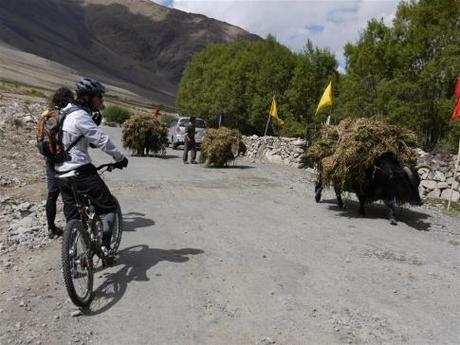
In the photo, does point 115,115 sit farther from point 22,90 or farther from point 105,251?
point 105,251

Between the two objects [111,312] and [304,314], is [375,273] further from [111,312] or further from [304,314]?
[111,312]

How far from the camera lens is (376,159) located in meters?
10.6

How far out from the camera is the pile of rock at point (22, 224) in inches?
298

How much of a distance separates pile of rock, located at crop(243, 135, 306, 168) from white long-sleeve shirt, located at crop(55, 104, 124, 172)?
51.9 feet

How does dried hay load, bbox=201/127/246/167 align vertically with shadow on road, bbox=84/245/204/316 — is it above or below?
above

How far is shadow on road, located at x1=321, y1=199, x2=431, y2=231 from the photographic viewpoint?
10.7 m

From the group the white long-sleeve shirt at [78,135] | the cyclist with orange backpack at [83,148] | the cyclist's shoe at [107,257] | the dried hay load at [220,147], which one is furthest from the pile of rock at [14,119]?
the white long-sleeve shirt at [78,135]

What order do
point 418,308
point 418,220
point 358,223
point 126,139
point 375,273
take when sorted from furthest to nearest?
point 126,139 < point 418,220 < point 358,223 < point 375,273 < point 418,308

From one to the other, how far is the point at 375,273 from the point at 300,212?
4109 mm

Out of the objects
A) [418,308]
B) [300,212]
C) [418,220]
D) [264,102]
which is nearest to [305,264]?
[418,308]

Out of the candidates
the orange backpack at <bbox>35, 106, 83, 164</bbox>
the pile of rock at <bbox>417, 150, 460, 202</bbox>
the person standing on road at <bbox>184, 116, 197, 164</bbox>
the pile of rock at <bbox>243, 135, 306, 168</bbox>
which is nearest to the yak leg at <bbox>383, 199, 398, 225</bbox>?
the pile of rock at <bbox>417, 150, 460, 202</bbox>

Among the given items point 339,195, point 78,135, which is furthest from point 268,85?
point 78,135

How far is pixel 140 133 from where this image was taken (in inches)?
878

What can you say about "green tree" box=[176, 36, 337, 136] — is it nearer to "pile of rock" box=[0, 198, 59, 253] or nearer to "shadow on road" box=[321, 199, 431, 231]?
"shadow on road" box=[321, 199, 431, 231]
